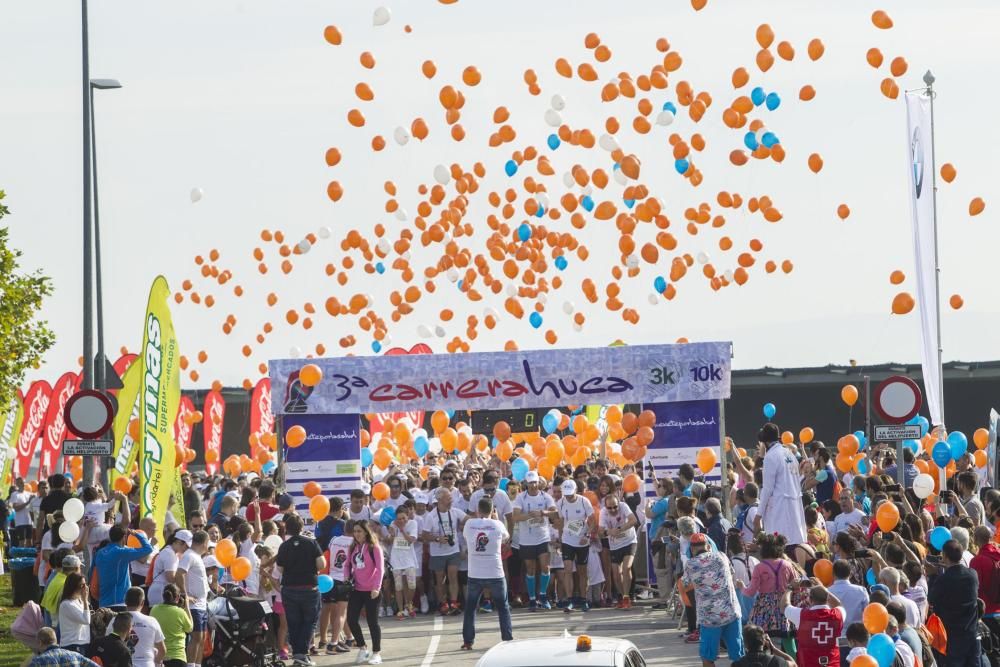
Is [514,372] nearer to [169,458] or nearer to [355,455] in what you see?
[355,455]

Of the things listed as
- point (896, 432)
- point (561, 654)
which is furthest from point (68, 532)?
point (896, 432)

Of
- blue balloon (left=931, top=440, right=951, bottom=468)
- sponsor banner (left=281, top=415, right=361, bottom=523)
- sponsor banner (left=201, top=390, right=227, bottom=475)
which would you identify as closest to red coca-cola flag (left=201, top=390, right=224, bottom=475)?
sponsor banner (left=201, top=390, right=227, bottom=475)

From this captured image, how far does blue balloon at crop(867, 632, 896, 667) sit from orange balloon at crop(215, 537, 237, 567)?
799cm

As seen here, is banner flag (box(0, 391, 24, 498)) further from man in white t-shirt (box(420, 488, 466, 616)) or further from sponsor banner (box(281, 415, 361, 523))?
man in white t-shirt (box(420, 488, 466, 616))

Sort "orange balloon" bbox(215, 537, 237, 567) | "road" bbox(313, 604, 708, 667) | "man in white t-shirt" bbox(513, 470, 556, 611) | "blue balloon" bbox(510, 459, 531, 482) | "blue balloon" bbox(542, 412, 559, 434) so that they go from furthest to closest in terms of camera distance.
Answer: "blue balloon" bbox(542, 412, 559, 434), "blue balloon" bbox(510, 459, 531, 482), "man in white t-shirt" bbox(513, 470, 556, 611), "road" bbox(313, 604, 708, 667), "orange balloon" bbox(215, 537, 237, 567)

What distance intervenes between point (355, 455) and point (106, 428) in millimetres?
9905

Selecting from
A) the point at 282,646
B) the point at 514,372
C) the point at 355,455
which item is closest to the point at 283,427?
the point at 355,455

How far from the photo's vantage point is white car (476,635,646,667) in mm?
10180

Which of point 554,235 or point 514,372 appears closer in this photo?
point 514,372

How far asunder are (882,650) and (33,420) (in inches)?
1248

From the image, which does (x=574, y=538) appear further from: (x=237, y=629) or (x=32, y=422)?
(x=32, y=422)

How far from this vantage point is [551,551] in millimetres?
22688

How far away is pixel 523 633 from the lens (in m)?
19.6

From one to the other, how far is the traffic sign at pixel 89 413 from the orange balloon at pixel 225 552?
201cm
